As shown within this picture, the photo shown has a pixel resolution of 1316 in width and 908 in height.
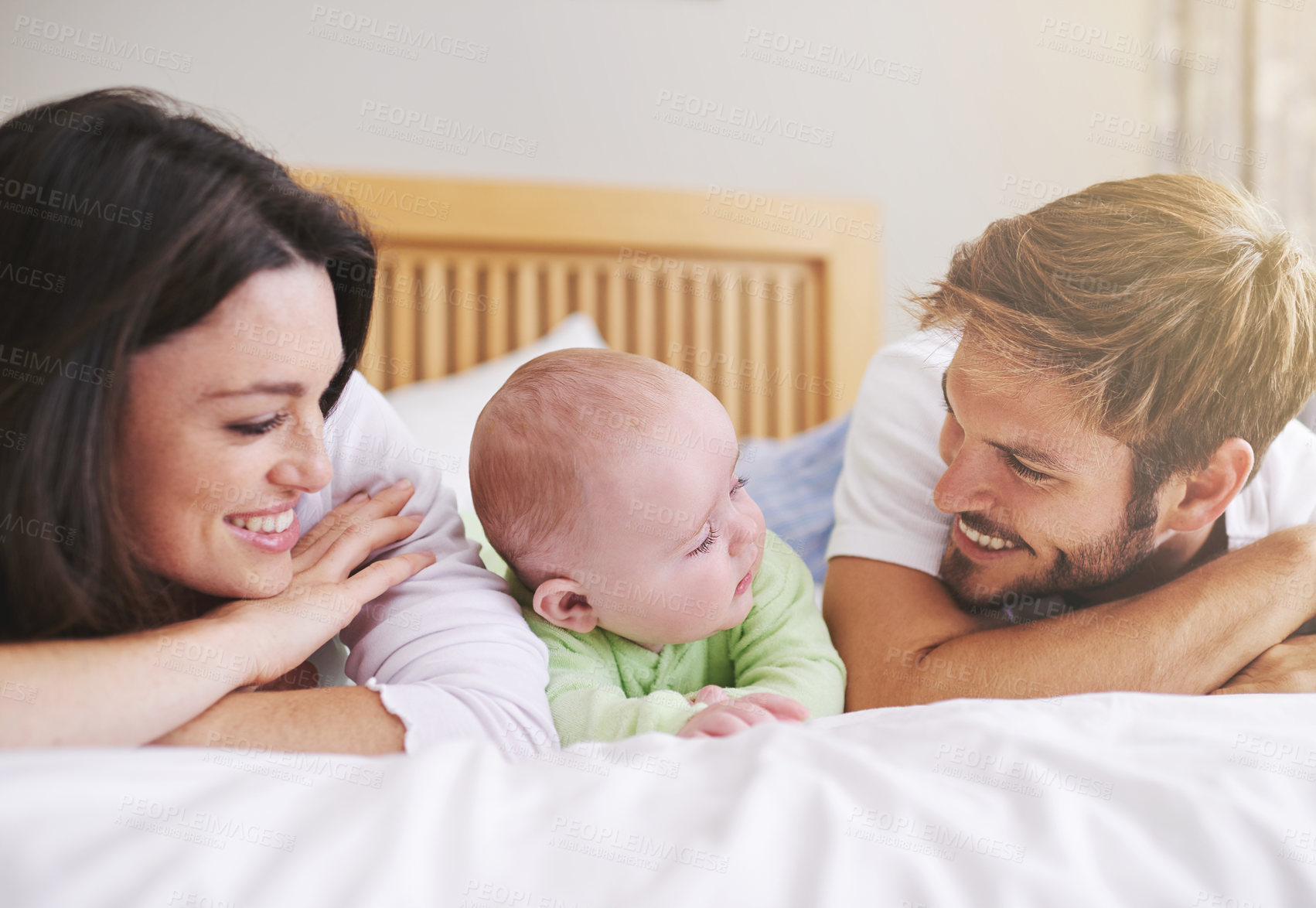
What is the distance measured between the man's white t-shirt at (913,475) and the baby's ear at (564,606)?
0.24 meters

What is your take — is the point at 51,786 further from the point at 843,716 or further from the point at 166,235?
the point at 843,716

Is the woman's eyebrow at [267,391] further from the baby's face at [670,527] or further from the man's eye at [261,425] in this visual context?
the baby's face at [670,527]

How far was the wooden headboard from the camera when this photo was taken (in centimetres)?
174

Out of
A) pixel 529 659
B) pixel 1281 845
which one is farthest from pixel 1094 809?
pixel 529 659

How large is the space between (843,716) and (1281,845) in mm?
245

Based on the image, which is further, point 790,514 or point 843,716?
point 790,514

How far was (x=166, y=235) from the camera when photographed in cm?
53

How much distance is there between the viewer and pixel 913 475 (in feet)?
2.57

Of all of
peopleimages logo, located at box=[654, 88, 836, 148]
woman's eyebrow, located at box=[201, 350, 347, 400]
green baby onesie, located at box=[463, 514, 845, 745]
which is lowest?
green baby onesie, located at box=[463, 514, 845, 745]

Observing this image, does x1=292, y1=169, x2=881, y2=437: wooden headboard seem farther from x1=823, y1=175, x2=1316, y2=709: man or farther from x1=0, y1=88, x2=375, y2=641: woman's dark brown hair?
x1=0, y1=88, x2=375, y2=641: woman's dark brown hair

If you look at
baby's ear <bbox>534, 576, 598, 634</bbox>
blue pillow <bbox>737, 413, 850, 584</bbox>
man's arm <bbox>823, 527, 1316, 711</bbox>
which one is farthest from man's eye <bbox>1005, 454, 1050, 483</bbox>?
blue pillow <bbox>737, 413, 850, 584</bbox>

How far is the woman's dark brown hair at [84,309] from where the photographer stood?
519 millimetres

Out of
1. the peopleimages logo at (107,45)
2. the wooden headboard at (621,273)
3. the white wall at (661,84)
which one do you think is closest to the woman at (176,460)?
the wooden headboard at (621,273)

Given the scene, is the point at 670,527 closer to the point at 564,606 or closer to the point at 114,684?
the point at 564,606
